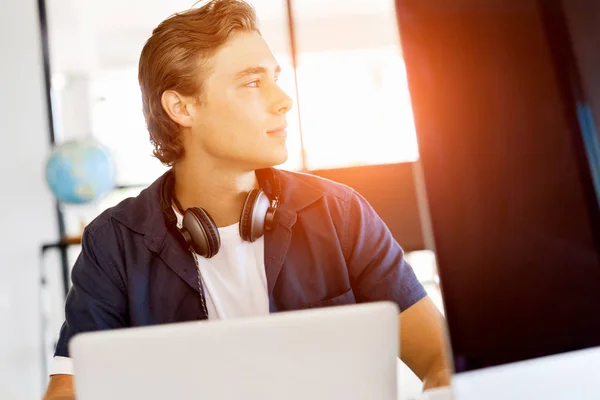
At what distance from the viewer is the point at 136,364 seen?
18.2 inches

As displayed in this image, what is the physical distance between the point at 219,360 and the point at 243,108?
2.66 feet

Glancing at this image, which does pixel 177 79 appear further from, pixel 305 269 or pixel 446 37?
pixel 446 37

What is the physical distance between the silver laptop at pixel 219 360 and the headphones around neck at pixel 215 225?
0.59m

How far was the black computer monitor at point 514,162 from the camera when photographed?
470 mm

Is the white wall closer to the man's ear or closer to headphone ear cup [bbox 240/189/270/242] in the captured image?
the man's ear

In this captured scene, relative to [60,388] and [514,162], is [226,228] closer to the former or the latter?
[60,388]

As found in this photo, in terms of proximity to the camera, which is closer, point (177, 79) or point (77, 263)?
point (77, 263)

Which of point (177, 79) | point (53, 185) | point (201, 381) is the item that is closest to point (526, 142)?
point (201, 381)

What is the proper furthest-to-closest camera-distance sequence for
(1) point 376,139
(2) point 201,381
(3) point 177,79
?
(1) point 376,139 → (3) point 177,79 → (2) point 201,381

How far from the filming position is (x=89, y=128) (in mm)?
2541

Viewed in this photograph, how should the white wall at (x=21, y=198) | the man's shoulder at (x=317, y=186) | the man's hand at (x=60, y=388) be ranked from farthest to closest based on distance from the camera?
the white wall at (x=21, y=198)
the man's shoulder at (x=317, y=186)
the man's hand at (x=60, y=388)

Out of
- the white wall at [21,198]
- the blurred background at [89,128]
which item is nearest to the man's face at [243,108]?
the blurred background at [89,128]

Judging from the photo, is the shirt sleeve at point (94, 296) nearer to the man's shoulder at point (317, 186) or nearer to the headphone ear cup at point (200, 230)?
the headphone ear cup at point (200, 230)

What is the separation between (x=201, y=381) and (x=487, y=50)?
14.2 inches
